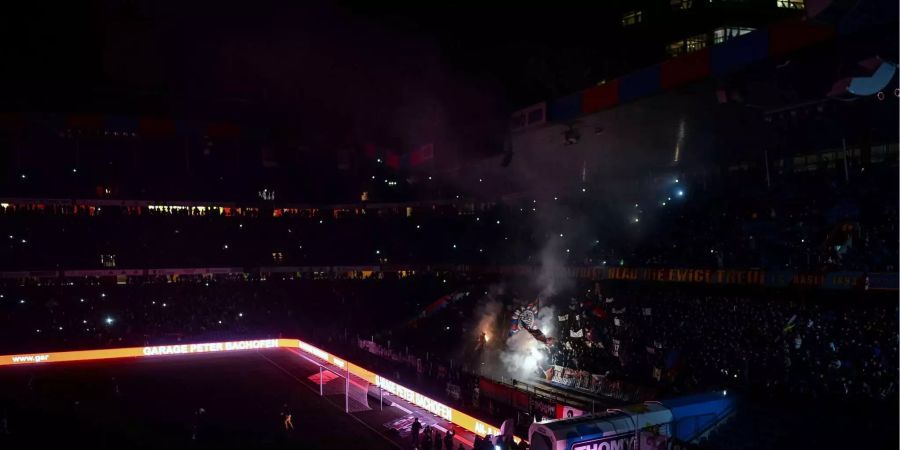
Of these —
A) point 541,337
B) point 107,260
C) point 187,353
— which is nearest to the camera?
point 541,337

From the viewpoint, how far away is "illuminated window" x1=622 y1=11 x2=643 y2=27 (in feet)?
124

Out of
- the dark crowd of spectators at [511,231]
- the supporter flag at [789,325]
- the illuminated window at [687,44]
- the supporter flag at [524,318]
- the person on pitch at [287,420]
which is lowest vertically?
the person on pitch at [287,420]

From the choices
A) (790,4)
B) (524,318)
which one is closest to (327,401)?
(524,318)

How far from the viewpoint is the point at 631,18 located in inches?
1500

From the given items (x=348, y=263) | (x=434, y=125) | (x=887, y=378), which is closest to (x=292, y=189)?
(x=348, y=263)

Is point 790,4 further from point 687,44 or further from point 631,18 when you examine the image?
point 631,18

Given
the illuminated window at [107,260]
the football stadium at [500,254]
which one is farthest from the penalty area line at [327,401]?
the illuminated window at [107,260]

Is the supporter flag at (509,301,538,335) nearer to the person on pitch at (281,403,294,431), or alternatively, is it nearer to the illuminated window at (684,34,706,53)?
the person on pitch at (281,403,294,431)

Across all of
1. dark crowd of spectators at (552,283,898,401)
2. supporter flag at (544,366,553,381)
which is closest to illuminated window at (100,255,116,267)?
supporter flag at (544,366,553,381)

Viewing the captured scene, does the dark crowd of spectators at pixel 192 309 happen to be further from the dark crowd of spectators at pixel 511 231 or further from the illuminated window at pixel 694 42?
the illuminated window at pixel 694 42

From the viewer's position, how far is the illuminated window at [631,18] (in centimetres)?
3766

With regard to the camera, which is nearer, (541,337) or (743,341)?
(743,341)

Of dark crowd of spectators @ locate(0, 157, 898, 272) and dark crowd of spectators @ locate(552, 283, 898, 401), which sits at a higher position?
dark crowd of spectators @ locate(0, 157, 898, 272)

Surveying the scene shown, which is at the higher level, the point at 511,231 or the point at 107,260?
the point at 511,231
